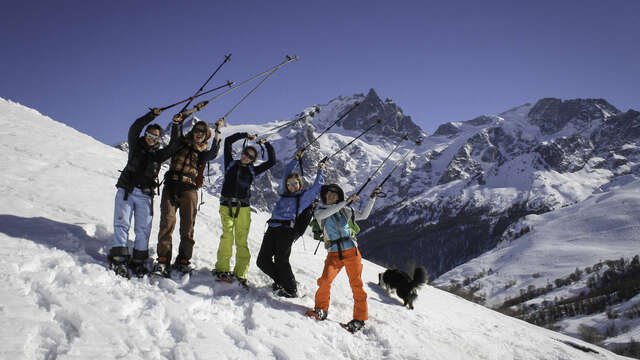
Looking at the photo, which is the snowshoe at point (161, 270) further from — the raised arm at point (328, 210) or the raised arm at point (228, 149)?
the raised arm at point (328, 210)

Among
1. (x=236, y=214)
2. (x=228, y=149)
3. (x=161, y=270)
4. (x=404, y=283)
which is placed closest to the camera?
(x=161, y=270)

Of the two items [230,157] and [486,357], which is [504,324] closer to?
[486,357]

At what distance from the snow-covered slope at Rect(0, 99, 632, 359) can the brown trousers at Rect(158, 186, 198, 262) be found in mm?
634

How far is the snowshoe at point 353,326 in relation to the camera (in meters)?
7.04

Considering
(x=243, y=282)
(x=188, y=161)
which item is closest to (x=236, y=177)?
(x=188, y=161)

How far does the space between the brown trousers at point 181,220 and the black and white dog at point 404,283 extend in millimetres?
6621

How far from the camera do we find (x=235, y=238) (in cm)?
786

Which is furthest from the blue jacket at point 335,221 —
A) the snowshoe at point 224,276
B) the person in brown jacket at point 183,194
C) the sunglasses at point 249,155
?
the person in brown jacket at point 183,194

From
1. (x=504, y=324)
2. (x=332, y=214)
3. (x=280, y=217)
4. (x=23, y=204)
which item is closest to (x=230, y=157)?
(x=280, y=217)

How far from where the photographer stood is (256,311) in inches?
259

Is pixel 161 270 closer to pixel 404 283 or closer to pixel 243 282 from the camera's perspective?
pixel 243 282

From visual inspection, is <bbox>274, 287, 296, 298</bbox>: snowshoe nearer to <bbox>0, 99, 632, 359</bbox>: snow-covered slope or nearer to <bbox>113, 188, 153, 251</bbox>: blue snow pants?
<bbox>0, 99, 632, 359</bbox>: snow-covered slope

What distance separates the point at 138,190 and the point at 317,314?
410 cm

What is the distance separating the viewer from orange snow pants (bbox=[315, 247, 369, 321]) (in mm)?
7312
